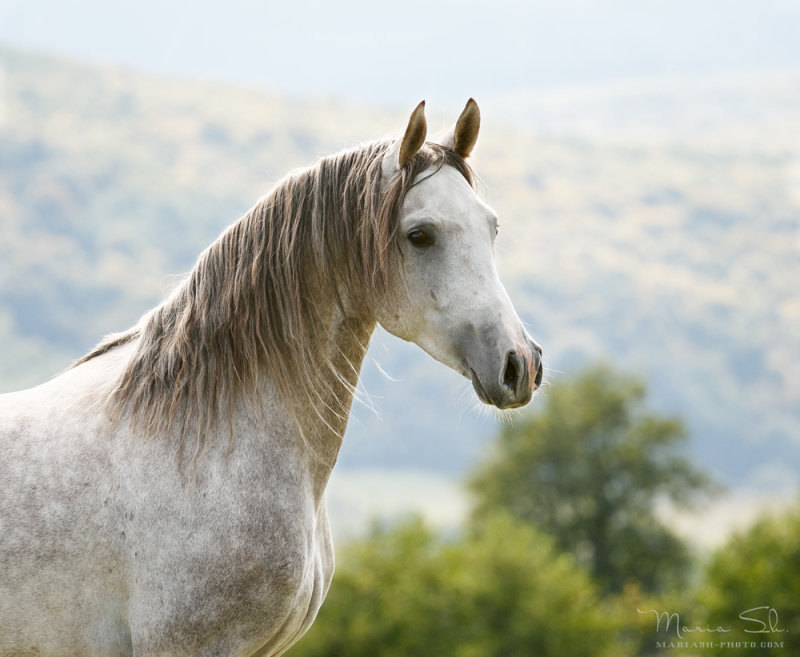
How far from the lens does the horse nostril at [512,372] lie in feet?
11.0

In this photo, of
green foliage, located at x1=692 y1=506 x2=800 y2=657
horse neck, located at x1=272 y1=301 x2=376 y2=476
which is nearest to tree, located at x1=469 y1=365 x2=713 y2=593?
green foliage, located at x1=692 y1=506 x2=800 y2=657

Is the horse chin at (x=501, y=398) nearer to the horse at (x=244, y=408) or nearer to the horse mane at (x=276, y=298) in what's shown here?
the horse at (x=244, y=408)

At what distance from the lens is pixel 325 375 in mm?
3836

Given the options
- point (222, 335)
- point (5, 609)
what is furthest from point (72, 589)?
point (222, 335)

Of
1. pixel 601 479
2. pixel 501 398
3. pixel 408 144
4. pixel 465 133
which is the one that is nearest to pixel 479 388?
pixel 501 398

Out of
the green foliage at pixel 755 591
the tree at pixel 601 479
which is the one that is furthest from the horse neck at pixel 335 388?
the tree at pixel 601 479

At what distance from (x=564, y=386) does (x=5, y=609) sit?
52693 millimetres

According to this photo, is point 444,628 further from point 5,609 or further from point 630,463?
point 5,609

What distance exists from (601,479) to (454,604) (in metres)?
22.8

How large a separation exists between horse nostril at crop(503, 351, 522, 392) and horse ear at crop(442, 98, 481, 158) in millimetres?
1089

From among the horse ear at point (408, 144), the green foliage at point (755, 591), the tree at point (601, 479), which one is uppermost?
the tree at point (601, 479)

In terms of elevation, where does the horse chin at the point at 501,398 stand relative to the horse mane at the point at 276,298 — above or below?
below

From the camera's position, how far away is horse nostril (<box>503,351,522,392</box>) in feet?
11.0
